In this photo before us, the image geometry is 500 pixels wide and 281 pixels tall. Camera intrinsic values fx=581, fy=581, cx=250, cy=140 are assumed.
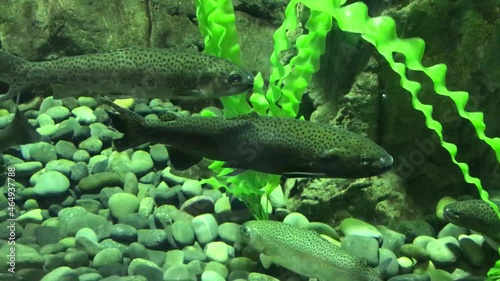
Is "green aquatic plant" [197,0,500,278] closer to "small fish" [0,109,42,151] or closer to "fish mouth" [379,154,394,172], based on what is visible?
"fish mouth" [379,154,394,172]

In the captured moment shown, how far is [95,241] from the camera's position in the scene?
3.45m

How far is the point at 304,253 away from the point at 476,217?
1192 mm

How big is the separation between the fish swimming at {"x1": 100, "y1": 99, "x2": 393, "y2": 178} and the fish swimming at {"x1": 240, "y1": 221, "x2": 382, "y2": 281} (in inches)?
22.5

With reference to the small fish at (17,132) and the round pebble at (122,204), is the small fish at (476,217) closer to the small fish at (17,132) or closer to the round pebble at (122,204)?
the round pebble at (122,204)

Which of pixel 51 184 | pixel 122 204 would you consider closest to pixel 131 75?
pixel 122 204

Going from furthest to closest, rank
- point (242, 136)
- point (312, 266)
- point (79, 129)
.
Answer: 1. point (79, 129)
2. point (312, 266)
3. point (242, 136)

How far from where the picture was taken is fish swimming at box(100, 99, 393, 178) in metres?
2.71

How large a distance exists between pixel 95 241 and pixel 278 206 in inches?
51.8

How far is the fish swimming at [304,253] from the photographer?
3.09 metres

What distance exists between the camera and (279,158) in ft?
9.18

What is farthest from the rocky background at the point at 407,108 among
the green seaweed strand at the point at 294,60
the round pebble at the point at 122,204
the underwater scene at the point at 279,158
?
the round pebble at the point at 122,204

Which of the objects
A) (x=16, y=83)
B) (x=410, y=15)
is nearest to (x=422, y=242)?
(x=410, y=15)

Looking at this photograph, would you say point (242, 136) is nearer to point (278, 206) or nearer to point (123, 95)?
point (123, 95)

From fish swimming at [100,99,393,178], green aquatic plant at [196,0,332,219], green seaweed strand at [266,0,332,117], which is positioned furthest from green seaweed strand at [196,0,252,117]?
fish swimming at [100,99,393,178]
